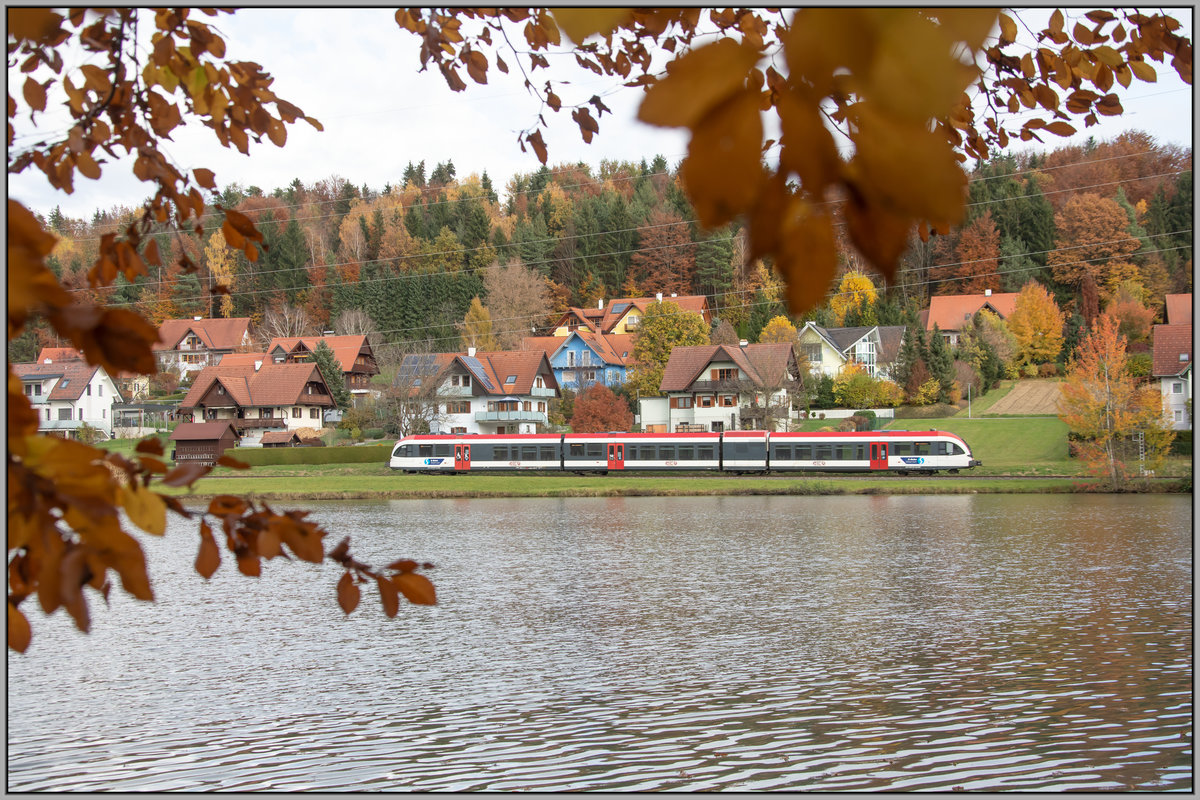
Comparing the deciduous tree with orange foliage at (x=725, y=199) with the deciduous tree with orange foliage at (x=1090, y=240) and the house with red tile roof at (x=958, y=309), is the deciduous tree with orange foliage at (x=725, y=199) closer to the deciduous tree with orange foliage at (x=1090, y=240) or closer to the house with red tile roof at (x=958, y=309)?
the house with red tile roof at (x=958, y=309)

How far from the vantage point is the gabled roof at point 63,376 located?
5950cm

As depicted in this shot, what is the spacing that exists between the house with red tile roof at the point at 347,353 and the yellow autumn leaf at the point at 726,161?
235 ft

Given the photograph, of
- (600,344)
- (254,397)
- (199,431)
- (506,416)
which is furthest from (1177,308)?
(199,431)

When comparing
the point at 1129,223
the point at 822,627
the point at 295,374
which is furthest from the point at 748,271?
the point at 1129,223

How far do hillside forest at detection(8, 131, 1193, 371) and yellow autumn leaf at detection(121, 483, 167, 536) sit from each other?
191ft

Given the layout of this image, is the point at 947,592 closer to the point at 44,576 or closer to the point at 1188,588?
the point at 1188,588

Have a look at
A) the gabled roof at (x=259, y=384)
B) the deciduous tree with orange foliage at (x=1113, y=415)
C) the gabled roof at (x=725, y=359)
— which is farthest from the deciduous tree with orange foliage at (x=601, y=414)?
the deciduous tree with orange foliage at (x=1113, y=415)

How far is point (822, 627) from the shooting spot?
43.1 ft

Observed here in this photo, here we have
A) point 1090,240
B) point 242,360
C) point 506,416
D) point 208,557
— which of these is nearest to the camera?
point 208,557

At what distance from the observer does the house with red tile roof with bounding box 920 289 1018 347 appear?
74.1 metres

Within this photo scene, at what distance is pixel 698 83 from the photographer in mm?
888

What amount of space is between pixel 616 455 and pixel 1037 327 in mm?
39410

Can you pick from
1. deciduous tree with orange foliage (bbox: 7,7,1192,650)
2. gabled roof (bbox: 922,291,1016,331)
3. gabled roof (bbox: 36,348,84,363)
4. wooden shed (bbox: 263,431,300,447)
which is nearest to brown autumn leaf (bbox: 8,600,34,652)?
deciduous tree with orange foliage (bbox: 7,7,1192,650)

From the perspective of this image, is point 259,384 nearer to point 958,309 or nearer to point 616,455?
point 616,455
